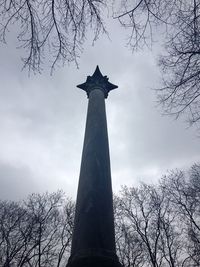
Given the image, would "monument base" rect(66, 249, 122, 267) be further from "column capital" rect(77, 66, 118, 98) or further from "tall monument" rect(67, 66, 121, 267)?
"column capital" rect(77, 66, 118, 98)

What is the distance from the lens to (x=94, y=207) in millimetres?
7867

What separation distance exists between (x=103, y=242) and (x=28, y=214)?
76.4 feet

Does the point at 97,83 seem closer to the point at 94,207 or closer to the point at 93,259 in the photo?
the point at 94,207

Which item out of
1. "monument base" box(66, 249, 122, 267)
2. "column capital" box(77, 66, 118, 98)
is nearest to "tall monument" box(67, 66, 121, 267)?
"monument base" box(66, 249, 122, 267)

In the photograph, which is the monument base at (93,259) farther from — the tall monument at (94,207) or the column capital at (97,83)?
the column capital at (97,83)

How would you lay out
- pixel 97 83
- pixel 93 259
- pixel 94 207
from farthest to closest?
pixel 97 83, pixel 94 207, pixel 93 259

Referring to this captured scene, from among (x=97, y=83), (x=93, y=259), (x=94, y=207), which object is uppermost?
(x=97, y=83)

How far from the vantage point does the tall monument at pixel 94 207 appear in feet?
22.5

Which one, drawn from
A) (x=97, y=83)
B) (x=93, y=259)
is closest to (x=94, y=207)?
(x=93, y=259)

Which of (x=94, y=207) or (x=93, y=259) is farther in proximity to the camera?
(x=94, y=207)

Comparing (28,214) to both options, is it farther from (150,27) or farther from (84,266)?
(150,27)

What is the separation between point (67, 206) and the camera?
3162 centimetres

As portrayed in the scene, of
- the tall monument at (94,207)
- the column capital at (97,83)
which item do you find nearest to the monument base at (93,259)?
the tall monument at (94,207)

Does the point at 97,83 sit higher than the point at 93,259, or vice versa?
the point at 97,83
